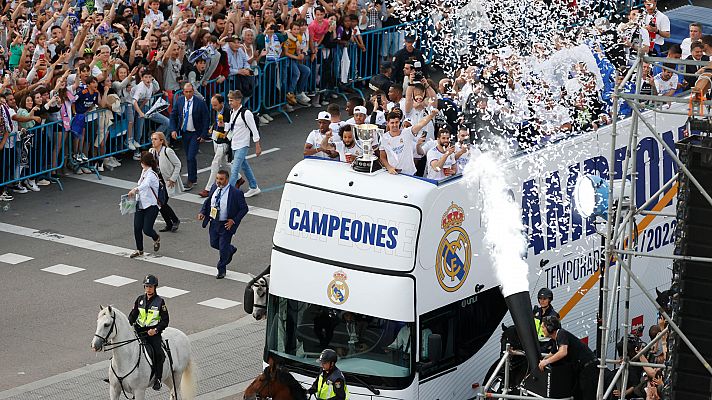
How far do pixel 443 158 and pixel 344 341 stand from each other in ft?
9.59

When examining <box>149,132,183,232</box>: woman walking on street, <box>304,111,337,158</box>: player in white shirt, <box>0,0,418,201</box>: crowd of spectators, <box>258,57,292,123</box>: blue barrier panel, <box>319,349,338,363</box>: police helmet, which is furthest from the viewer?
<box>258,57,292,123</box>: blue barrier panel

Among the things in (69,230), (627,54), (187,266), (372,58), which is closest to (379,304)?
(187,266)

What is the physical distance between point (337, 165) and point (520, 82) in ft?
18.9

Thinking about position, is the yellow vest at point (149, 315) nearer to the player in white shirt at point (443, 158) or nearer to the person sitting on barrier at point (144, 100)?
the player in white shirt at point (443, 158)

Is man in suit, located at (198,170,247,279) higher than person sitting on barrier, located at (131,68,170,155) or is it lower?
lower

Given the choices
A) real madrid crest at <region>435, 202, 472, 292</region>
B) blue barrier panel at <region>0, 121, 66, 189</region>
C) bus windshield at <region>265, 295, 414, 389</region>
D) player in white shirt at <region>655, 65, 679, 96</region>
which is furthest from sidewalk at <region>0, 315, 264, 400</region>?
player in white shirt at <region>655, 65, 679, 96</region>

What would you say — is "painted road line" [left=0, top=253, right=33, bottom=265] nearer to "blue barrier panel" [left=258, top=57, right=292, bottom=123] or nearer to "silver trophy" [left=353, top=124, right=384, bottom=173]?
"blue barrier panel" [left=258, top=57, right=292, bottom=123]

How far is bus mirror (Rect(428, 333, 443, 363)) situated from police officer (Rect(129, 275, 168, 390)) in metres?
3.67

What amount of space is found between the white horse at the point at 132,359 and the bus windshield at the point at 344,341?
5.95 ft

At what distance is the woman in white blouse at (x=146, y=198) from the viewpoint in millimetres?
23047

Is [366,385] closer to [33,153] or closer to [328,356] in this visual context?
[328,356]

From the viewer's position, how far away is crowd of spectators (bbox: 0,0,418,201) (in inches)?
1018

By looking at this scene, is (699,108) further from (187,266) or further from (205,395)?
(187,266)

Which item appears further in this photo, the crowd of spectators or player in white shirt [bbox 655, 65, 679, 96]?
the crowd of spectators
